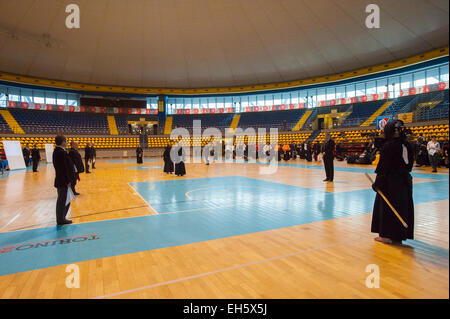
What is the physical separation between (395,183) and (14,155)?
20.4 metres

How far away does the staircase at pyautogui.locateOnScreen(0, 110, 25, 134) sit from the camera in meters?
27.6

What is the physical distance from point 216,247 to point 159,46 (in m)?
28.2

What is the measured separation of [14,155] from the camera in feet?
54.2

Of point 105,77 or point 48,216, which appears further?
point 105,77

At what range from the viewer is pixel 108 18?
73.9ft

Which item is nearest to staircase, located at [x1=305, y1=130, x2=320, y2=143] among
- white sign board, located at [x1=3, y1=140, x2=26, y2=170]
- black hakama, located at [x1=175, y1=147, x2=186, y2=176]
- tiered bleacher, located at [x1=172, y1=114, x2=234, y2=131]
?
tiered bleacher, located at [x1=172, y1=114, x2=234, y2=131]

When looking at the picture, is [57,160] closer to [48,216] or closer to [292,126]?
[48,216]

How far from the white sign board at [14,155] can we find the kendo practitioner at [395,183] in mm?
18993

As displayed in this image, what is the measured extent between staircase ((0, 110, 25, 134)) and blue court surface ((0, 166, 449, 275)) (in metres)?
27.9

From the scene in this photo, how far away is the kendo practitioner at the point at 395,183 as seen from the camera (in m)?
3.26

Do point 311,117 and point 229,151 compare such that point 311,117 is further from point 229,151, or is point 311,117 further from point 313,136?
point 229,151

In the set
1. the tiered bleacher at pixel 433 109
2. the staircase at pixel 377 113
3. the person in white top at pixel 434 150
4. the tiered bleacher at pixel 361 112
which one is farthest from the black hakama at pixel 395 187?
the staircase at pixel 377 113
